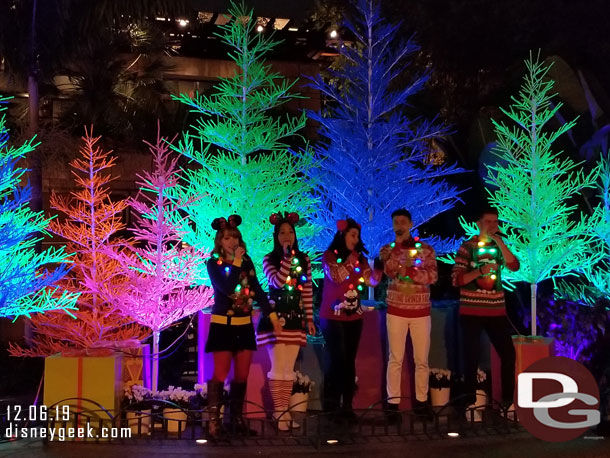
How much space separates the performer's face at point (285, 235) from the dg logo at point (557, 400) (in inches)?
90.0

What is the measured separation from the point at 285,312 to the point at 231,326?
1.61 feet

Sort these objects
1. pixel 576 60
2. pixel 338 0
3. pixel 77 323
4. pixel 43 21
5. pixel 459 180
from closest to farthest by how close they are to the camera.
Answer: pixel 77 323
pixel 43 21
pixel 576 60
pixel 459 180
pixel 338 0

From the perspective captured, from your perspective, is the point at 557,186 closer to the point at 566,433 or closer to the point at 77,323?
the point at 566,433

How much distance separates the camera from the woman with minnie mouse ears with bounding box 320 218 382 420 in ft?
20.0

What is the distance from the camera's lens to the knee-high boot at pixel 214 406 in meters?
5.73

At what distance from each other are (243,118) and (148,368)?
2.81m

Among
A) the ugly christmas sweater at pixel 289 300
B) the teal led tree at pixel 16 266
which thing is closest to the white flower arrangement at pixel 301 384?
the ugly christmas sweater at pixel 289 300

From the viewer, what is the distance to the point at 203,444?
5.63 meters

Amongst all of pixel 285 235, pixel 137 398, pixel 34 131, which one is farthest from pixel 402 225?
pixel 34 131

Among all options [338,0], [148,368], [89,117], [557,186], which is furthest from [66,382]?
[338,0]

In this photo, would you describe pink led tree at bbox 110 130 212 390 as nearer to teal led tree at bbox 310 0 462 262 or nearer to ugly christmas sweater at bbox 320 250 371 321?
ugly christmas sweater at bbox 320 250 371 321

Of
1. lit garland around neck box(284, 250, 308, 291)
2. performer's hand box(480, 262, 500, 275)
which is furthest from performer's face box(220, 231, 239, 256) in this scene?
performer's hand box(480, 262, 500, 275)

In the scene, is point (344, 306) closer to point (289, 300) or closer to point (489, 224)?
point (289, 300)

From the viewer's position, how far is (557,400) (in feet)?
18.8
